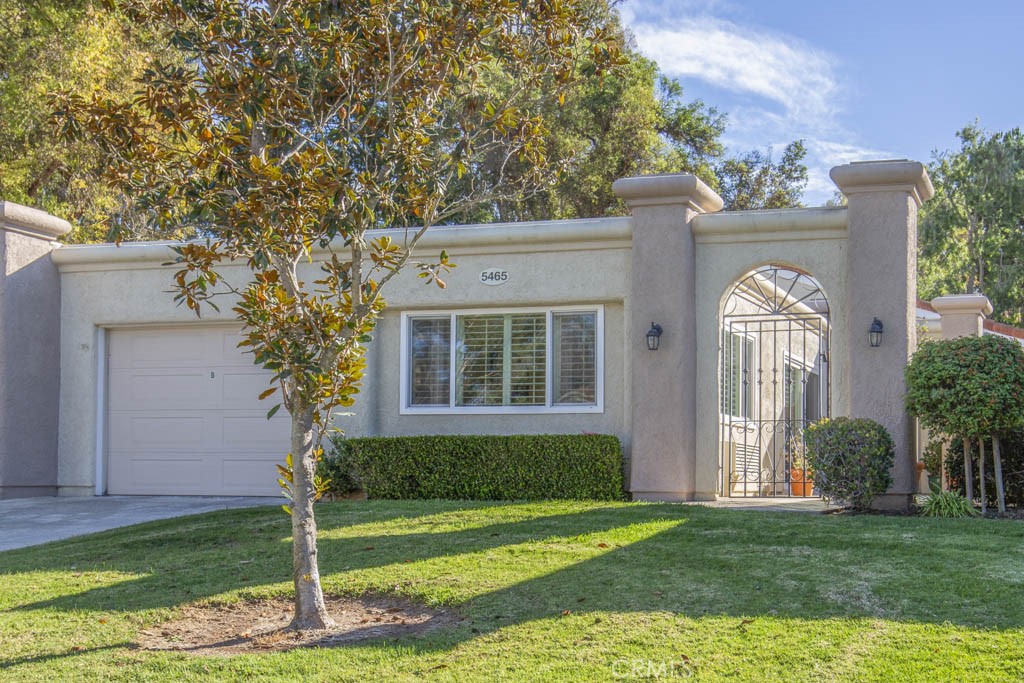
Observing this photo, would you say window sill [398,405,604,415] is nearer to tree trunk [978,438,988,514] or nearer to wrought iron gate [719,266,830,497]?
wrought iron gate [719,266,830,497]

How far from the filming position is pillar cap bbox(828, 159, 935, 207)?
1247 centimetres

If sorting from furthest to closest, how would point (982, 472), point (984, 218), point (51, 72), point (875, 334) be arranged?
point (984, 218) < point (51, 72) < point (875, 334) < point (982, 472)

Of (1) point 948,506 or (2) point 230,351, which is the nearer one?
(1) point 948,506

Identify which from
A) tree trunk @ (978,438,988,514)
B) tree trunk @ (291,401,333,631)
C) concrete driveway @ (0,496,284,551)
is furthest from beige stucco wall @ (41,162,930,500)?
tree trunk @ (291,401,333,631)

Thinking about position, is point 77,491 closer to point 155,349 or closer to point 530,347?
point 155,349

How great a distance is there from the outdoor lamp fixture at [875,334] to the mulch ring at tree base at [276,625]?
6.83 metres

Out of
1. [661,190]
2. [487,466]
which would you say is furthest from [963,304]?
[487,466]

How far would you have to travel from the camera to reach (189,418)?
1564 cm

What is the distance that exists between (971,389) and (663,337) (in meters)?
3.56

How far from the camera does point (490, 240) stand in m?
14.3

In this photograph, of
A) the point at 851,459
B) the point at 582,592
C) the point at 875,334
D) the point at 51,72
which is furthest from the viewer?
the point at 51,72

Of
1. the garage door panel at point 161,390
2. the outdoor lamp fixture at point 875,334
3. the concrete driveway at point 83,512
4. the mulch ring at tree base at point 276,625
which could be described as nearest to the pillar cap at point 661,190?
the outdoor lamp fixture at point 875,334

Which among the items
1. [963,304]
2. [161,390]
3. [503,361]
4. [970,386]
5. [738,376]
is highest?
[963,304]

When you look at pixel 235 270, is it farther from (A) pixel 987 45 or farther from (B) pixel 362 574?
(A) pixel 987 45
